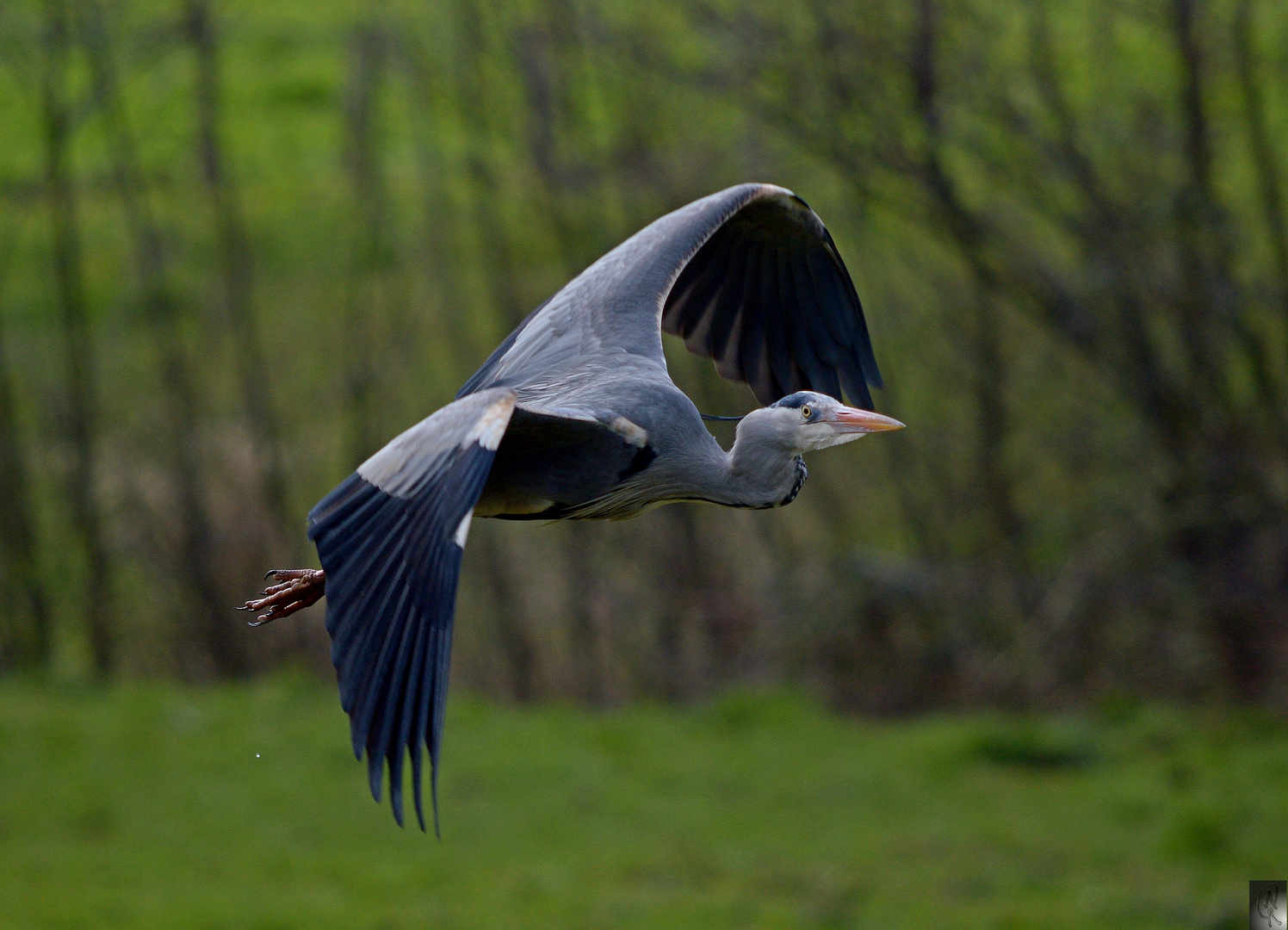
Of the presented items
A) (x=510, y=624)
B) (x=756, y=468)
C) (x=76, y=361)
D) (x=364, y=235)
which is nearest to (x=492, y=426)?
(x=756, y=468)

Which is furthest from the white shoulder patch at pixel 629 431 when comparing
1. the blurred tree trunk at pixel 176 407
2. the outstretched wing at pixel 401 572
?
the blurred tree trunk at pixel 176 407

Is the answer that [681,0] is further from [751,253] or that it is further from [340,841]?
[340,841]

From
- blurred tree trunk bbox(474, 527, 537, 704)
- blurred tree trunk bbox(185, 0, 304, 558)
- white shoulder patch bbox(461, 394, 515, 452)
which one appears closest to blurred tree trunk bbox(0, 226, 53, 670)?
blurred tree trunk bbox(185, 0, 304, 558)

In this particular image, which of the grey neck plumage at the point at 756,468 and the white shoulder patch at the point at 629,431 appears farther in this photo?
the grey neck plumage at the point at 756,468

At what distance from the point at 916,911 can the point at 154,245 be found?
6869mm

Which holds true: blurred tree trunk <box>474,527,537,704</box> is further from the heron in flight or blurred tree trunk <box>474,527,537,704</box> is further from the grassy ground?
the heron in flight

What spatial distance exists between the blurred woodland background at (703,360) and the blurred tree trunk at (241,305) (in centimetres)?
3

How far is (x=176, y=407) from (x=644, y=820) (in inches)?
179

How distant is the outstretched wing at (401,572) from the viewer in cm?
317

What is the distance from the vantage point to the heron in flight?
326cm

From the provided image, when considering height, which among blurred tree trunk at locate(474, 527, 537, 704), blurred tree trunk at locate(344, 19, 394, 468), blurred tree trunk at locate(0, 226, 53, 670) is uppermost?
A: blurred tree trunk at locate(344, 19, 394, 468)

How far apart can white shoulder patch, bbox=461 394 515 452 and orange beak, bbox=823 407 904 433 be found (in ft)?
2.80

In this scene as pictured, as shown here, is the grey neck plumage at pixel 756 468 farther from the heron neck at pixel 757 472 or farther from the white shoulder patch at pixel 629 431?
the white shoulder patch at pixel 629 431

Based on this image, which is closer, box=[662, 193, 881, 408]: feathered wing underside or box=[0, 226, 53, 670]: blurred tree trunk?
box=[662, 193, 881, 408]: feathered wing underside
